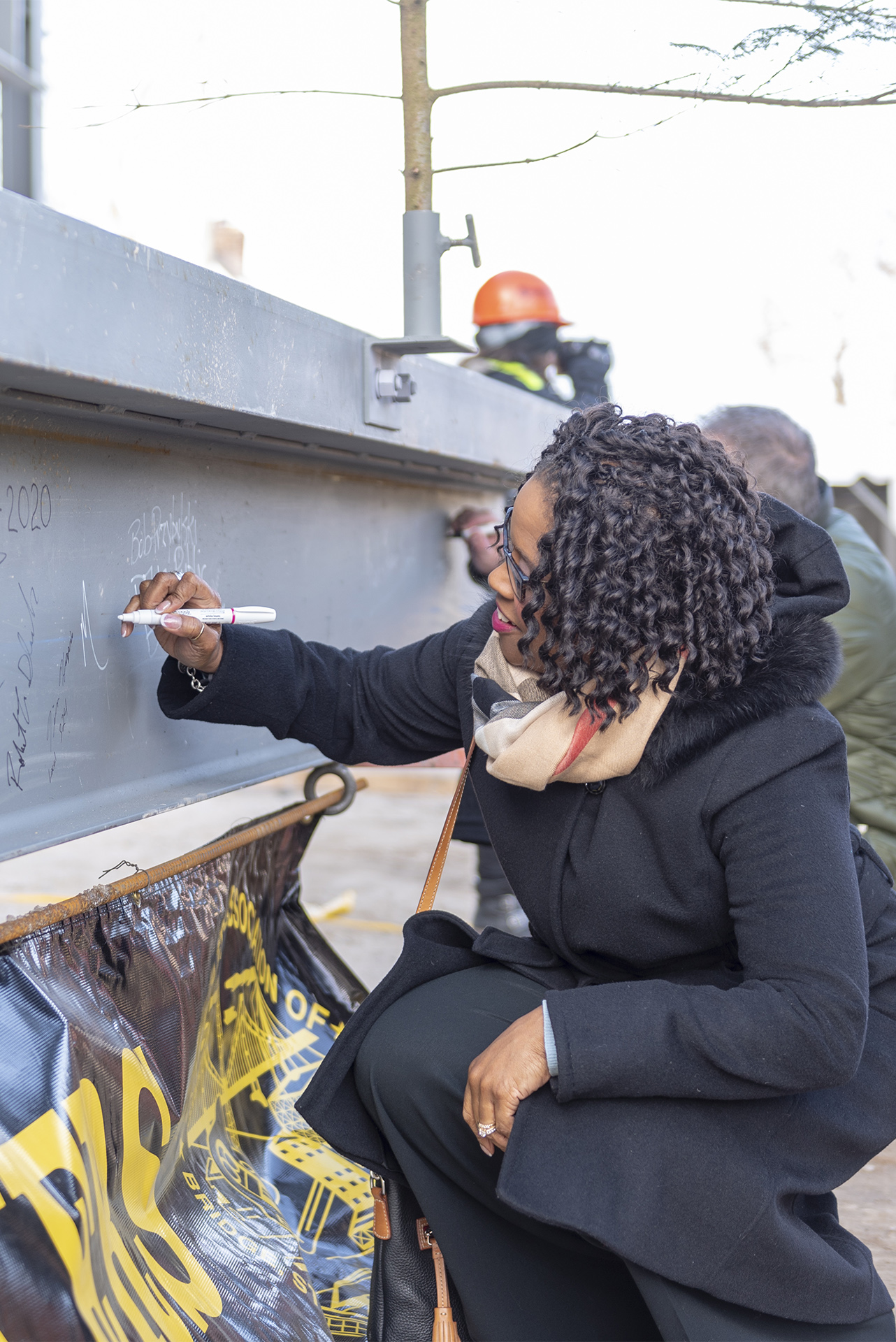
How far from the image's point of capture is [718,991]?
157cm

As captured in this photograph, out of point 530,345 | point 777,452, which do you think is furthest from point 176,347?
point 530,345

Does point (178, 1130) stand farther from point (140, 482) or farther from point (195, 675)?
point (140, 482)

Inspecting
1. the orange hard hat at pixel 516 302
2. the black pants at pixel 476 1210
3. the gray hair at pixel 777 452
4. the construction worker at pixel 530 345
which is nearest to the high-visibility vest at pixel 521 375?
the construction worker at pixel 530 345

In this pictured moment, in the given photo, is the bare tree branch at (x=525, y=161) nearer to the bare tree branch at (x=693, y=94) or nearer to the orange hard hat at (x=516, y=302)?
the bare tree branch at (x=693, y=94)

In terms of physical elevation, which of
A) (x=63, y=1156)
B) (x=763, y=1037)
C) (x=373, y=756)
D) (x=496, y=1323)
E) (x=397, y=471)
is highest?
(x=397, y=471)

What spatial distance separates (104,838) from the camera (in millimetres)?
6441

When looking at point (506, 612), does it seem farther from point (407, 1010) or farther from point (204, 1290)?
point (204, 1290)

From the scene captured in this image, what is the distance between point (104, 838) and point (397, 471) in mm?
4182

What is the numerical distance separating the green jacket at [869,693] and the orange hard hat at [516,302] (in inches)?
131

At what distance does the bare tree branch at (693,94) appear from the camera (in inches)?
91.9

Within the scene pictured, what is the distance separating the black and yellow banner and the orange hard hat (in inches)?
160

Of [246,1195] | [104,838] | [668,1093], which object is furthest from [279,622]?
[104,838]

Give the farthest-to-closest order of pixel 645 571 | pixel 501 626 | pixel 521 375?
pixel 521 375 < pixel 501 626 < pixel 645 571

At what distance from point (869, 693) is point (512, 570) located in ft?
5.29
